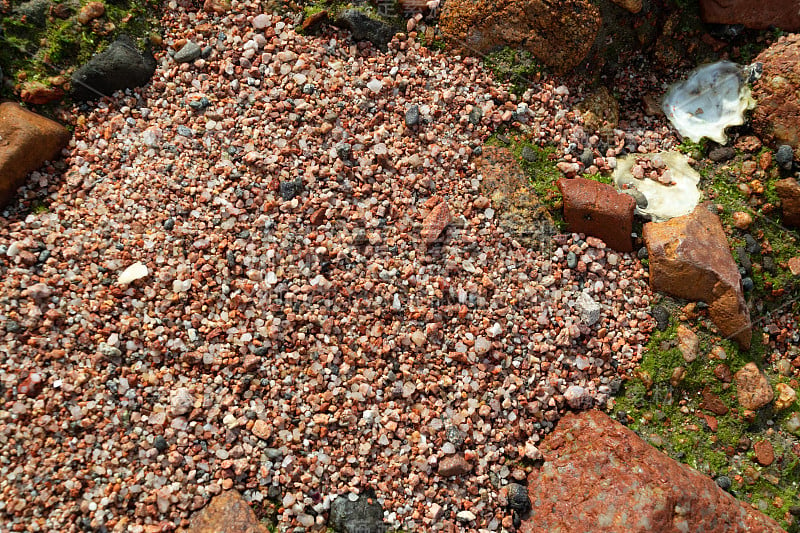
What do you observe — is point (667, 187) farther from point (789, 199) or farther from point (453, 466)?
point (453, 466)

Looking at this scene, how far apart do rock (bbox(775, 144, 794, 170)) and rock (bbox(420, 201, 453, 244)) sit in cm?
280

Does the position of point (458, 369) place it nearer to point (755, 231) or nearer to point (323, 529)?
point (323, 529)

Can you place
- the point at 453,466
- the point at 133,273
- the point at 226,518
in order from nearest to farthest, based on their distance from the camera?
the point at 226,518 → the point at 453,466 → the point at 133,273

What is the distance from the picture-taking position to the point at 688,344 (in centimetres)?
410

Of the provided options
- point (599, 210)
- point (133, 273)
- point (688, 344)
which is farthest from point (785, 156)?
point (133, 273)

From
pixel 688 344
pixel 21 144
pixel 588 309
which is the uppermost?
pixel 21 144

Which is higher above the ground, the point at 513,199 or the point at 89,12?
the point at 89,12

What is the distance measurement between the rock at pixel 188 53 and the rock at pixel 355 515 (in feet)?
11.6

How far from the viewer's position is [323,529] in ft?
11.5

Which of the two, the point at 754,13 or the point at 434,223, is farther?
the point at 754,13

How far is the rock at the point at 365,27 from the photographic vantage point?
4562 mm

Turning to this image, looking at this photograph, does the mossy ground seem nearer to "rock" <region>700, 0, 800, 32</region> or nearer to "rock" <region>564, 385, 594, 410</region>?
"rock" <region>564, 385, 594, 410</region>

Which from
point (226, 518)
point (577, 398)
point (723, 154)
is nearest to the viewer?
point (226, 518)

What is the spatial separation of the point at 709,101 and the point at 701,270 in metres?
1.73
